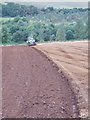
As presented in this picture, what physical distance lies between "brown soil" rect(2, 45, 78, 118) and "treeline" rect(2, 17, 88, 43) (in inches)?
1332

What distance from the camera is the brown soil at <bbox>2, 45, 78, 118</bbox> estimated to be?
987 centimetres

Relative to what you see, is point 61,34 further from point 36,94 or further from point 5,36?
point 36,94

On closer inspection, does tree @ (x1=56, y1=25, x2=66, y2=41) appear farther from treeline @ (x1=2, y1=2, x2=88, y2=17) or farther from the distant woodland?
treeline @ (x1=2, y1=2, x2=88, y2=17)

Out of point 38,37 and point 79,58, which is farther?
point 38,37

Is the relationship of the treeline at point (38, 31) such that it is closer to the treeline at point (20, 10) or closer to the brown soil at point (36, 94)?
the treeline at point (20, 10)

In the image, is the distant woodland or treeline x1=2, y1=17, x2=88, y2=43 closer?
treeline x1=2, y1=17, x2=88, y2=43

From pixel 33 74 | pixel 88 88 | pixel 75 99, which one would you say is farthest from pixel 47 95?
pixel 33 74

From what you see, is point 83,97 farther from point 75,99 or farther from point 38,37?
point 38,37

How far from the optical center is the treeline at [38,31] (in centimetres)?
5188

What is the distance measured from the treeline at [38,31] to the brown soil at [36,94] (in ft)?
111

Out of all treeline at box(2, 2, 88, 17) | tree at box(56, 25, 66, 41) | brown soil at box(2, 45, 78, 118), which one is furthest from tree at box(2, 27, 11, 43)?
brown soil at box(2, 45, 78, 118)

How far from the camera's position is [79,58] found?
83.1 ft

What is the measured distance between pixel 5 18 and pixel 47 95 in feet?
154

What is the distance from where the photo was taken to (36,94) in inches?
471
